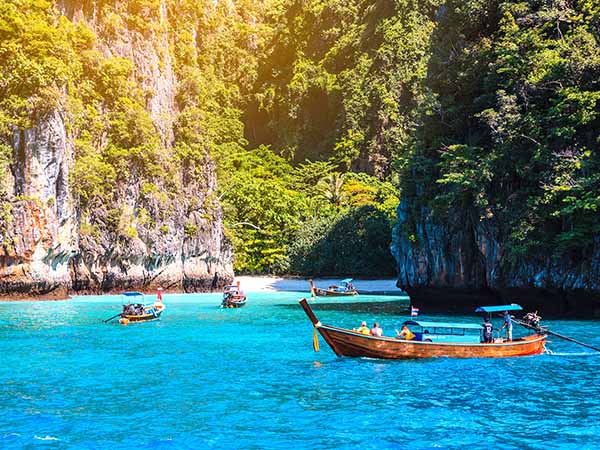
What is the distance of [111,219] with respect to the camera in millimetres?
57969

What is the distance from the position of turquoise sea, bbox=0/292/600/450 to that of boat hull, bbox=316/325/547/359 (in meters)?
0.38

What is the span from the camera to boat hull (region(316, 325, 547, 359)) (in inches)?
961

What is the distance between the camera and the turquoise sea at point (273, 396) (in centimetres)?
1523

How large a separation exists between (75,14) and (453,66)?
3497 cm

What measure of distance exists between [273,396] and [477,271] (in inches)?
1076

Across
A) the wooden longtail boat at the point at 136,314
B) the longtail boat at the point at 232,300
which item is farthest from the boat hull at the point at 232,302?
the wooden longtail boat at the point at 136,314

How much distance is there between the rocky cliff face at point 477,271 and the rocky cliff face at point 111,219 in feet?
73.5

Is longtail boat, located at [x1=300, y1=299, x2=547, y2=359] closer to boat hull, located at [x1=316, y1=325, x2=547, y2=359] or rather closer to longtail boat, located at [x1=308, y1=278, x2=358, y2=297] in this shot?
boat hull, located at [x1=316, y1=325, x2=547, y2=359]

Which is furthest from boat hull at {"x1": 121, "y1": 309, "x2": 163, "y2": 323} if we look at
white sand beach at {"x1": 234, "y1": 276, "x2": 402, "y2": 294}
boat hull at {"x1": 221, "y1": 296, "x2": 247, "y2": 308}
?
white sand beach at {"x1": 234, "y1": 276, "x2": 402, "y2": 294}

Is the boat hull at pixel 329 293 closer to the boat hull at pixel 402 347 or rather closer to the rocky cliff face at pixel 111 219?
the rocky cliff face at pixel 111 219

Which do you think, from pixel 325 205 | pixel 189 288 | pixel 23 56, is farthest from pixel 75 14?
pixel 325 205

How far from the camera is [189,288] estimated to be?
66312 millimetres

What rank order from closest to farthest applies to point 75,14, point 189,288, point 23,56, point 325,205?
point 23,56, point 75,14, point 189,288, point 325,205

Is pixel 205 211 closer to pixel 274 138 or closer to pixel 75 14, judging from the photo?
pixel 75 14
